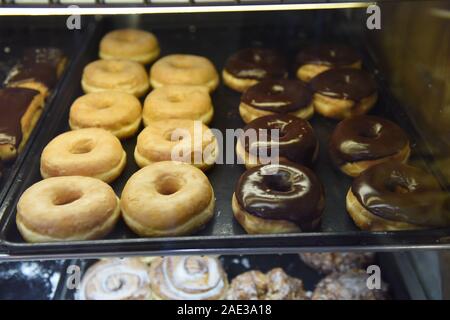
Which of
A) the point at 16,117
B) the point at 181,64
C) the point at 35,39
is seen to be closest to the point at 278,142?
the point at 181,64

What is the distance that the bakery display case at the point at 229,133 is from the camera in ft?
5.60

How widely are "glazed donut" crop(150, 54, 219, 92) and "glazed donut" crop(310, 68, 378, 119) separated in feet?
1.73

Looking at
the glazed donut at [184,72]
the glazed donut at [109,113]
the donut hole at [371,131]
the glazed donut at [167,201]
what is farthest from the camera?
the glazed donut at [184,72]

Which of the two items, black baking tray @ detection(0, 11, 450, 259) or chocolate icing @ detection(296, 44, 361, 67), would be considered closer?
black baking tray @ detection(0, 11, 450, 259)

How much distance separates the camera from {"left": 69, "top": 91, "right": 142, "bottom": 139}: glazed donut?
227 cm

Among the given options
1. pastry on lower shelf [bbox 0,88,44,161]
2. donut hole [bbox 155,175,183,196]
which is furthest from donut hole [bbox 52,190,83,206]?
pastry on lower shelf [bbox 0,88,44,161]

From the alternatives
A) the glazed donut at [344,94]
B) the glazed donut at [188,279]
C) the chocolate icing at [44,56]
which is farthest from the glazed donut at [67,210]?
the glazed donut at [344,94]

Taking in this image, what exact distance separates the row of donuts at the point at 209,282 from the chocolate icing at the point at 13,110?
2.19ft

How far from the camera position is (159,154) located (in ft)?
6.86

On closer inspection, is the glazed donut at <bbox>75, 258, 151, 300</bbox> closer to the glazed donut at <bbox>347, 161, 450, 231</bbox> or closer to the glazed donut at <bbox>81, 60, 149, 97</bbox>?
the glazed donut at <bbox>81, 60, 149, 97</bbox>

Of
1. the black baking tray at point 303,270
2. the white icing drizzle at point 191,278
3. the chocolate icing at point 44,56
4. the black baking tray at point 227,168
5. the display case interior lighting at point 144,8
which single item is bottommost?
the black baking tray at point 303,270

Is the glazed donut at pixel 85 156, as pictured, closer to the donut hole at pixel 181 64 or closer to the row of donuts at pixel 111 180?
the row of donuts at pixel 111 180

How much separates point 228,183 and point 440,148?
0.83 meters

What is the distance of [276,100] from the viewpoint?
7.69 ft
